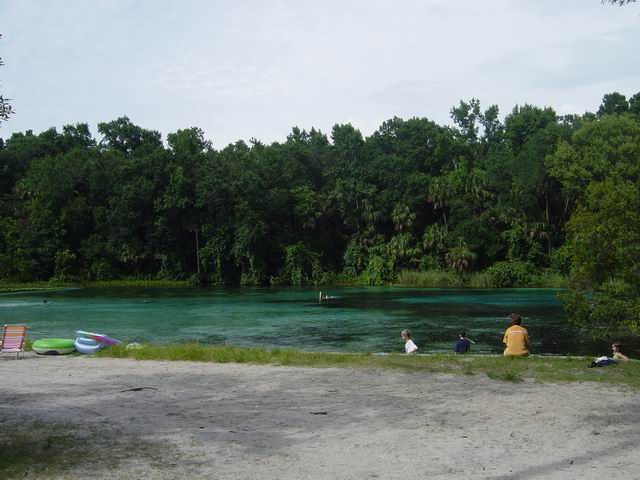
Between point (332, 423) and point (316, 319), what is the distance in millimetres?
24894

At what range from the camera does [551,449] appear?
22.7 feet

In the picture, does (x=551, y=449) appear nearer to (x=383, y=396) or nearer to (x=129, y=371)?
(x=383, y=396)

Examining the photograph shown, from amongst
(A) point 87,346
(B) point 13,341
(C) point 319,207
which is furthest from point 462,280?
(B) point 13,341

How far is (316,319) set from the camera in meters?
33.0

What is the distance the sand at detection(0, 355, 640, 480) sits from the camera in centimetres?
635

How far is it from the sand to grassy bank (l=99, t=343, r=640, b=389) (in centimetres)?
56

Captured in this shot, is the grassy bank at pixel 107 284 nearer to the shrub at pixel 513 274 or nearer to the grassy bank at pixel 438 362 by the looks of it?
the shrub at pixel 513 274

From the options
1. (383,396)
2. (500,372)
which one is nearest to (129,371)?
(383,396)

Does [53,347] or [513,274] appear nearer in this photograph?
[53,347]

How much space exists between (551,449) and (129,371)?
8.92 meters

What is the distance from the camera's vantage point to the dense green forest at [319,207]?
6056 cm

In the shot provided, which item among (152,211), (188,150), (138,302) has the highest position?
(188,150)

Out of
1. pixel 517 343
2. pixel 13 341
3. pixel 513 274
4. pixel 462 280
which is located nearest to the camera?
pixel 517 343

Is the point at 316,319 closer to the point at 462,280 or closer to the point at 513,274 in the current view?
the point at 462,280
